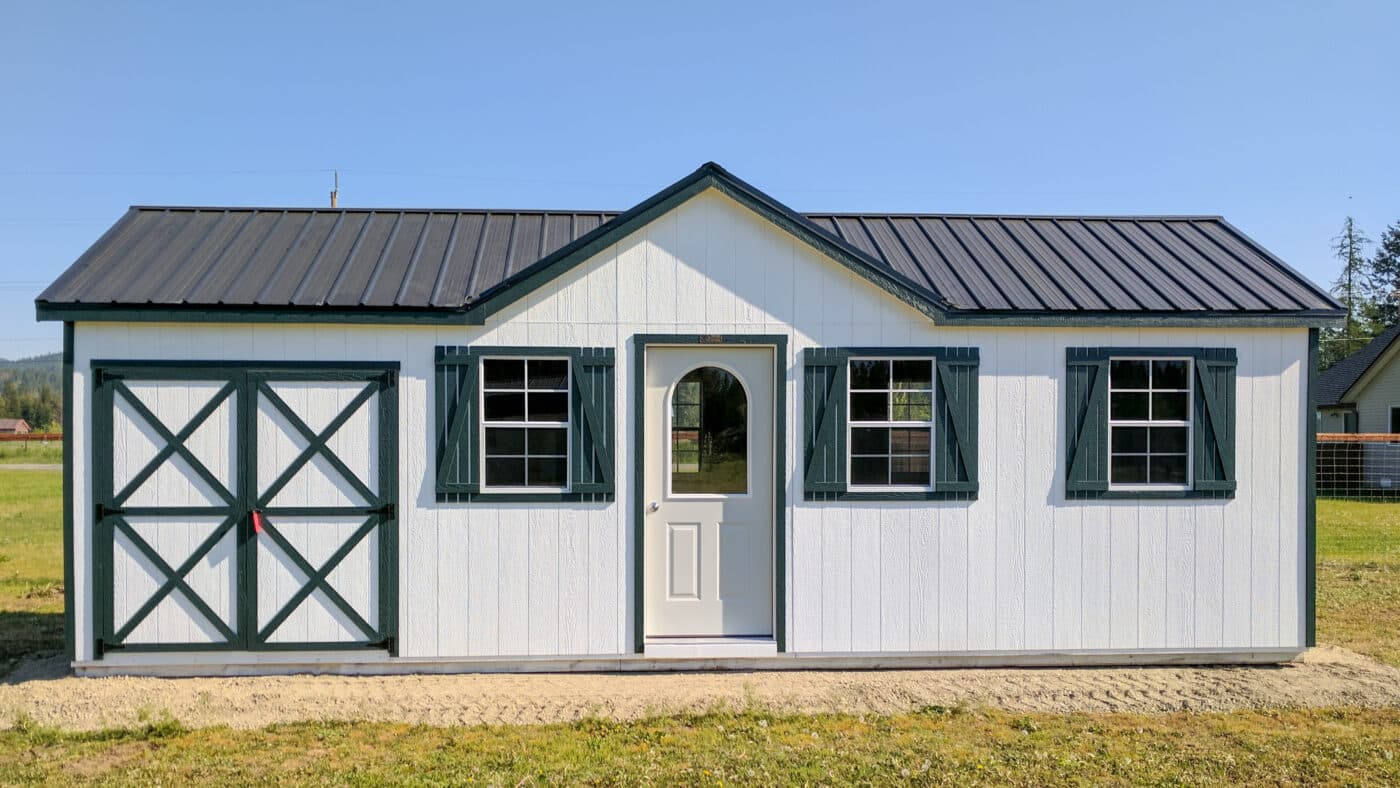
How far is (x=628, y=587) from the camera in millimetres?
6797

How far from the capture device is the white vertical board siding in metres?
6.75

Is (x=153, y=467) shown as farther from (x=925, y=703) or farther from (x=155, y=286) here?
(x=925, y=703)

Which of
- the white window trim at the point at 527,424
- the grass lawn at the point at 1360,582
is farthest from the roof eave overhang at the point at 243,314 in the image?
the grass lawn at the point at 1360,582

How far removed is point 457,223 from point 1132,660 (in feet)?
22.6

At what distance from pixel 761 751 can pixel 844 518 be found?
7.17 feet

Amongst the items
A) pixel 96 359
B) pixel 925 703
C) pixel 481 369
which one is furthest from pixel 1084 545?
pixel 96 359

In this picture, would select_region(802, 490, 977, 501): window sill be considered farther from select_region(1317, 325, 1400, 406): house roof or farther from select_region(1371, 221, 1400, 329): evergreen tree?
select_region(1371, 221, 1400, 329): evergreen tree

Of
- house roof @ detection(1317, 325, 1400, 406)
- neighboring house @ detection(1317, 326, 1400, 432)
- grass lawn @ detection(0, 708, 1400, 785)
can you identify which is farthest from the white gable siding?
grass lawn @ detection(0, 708, 1400, 785)

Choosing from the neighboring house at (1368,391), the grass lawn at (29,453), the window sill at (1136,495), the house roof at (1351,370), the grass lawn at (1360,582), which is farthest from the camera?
the grass lawn at (29,453)

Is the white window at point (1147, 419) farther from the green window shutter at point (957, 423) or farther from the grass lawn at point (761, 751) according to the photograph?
the grass lawn at point (761, 751)

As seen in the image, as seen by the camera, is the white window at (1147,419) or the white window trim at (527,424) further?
the white window at (1147,419)

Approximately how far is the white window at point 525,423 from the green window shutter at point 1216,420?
4975 millimetres

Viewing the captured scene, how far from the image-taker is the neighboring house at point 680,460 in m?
6.66

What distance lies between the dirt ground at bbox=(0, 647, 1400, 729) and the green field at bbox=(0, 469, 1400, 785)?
221mm
